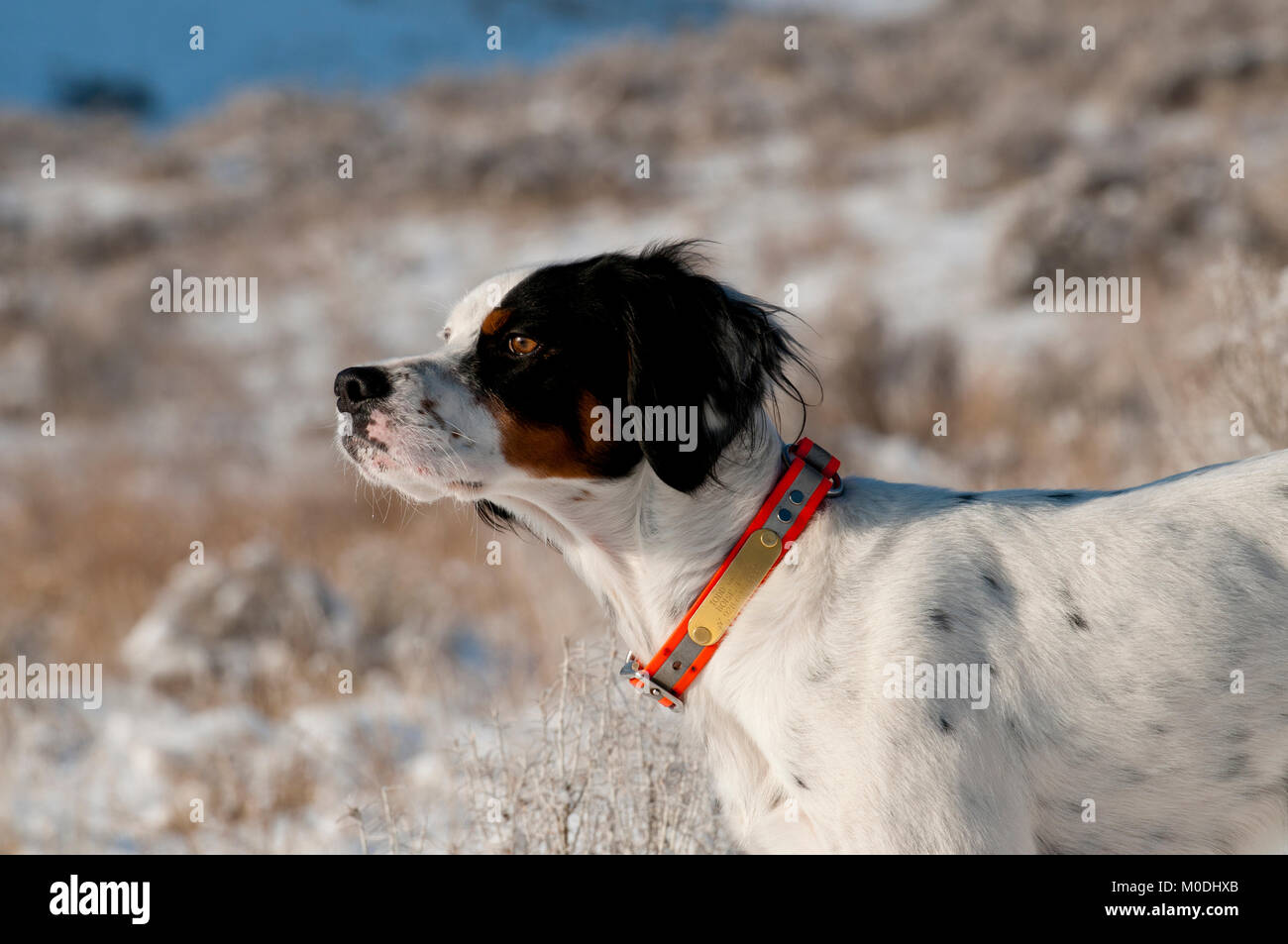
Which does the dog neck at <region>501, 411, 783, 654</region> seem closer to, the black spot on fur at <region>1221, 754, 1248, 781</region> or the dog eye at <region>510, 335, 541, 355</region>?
the dog eye at <region>510, 335, 541, 355</region>

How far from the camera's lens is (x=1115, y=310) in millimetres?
8180

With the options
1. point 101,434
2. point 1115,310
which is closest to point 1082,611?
point 1115,310

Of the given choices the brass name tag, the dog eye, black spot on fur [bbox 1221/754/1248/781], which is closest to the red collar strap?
the brass name tag

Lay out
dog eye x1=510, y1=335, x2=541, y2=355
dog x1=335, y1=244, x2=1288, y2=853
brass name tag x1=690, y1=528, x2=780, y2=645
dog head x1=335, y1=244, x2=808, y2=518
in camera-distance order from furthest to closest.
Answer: dog eye x1=510, y1=335, x2=541, y2=355 < dog head x1=335, y1=244, x2=808, y2=518 < brass name tag x1=690, y1=528, x2=780, y2=645 < dog x1=335, y1=244, x2=1288, y2=853

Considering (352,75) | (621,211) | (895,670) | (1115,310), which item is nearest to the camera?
(895,670)

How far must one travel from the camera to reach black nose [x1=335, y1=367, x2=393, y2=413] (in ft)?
7.50

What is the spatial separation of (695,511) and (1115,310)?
6.99 meters

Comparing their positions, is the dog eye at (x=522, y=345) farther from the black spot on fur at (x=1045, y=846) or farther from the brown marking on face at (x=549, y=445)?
the black spot on fur at (x=1045, y=846)

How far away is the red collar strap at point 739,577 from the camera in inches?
84.1

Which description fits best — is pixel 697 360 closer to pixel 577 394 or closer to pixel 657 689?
pixel 577 394

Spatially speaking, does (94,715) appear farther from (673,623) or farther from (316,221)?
(316,221)

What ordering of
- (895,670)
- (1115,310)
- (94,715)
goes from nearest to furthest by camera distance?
(895,670), (94,715), (1115,310)

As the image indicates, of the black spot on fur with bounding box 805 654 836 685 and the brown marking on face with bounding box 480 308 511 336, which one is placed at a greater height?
the brown marking on face with bounding box 480 308 511 336

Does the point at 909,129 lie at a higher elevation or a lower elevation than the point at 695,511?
higher
